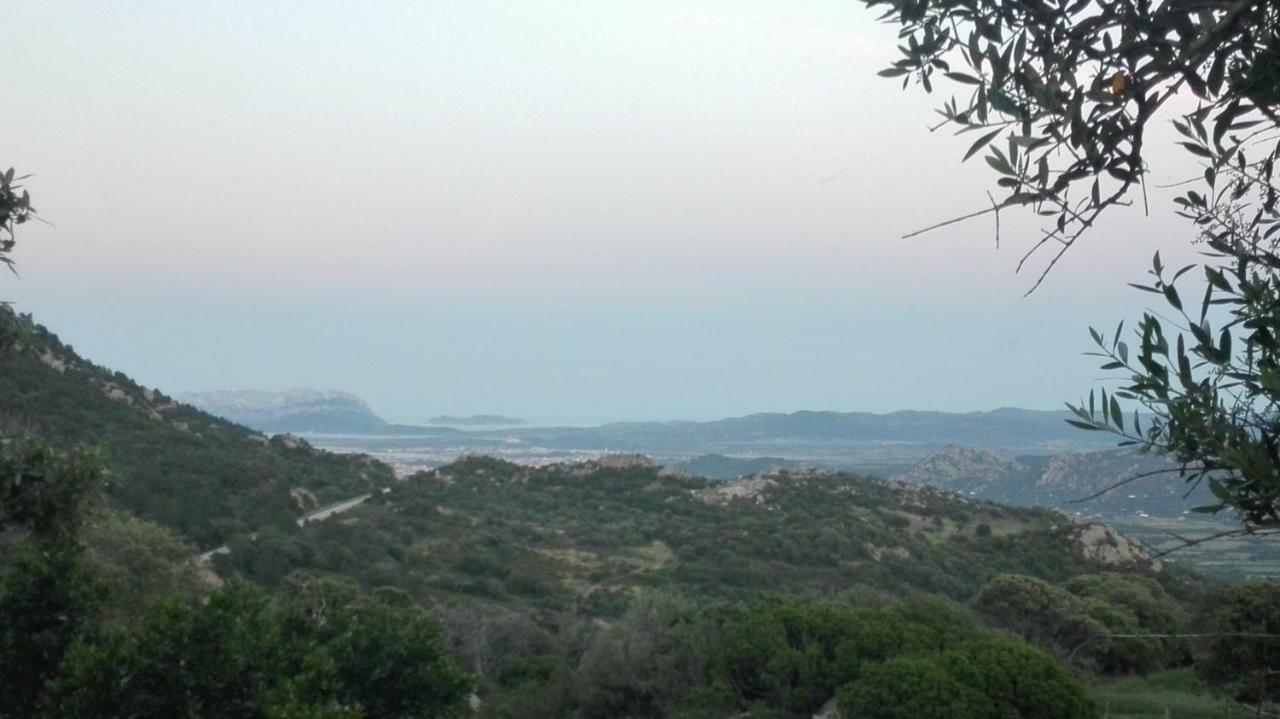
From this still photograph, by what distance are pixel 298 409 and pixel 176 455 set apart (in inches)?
1649

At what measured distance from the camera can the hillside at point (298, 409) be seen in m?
67.9

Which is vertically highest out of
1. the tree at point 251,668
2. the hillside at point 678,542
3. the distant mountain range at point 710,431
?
the distant mountain range at point 710,431

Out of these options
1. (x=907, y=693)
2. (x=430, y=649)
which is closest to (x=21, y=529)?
(x=430, y=649)

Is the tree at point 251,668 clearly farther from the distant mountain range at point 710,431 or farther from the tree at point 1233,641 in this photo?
the distant mountain range at point 710,431

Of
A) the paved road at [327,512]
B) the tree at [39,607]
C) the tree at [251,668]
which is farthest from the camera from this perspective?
the paved road at [327,512]

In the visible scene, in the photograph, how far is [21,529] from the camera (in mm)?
7641

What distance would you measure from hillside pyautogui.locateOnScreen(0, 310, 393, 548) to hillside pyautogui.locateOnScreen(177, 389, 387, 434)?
79.9 ft

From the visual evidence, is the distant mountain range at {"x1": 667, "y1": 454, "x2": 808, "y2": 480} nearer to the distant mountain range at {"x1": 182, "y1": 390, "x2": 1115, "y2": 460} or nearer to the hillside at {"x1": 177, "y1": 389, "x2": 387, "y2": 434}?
the distant mountain range at {"x1": 182, "y1": 390, "x2": 1115, "y2": 460}

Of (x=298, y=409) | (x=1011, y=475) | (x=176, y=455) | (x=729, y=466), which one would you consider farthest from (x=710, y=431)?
(x=176, y=455)

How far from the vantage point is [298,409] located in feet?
237

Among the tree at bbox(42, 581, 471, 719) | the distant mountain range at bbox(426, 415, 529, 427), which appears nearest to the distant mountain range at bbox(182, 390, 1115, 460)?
the distant mountain range at bbox(426, 415, 529, 427)

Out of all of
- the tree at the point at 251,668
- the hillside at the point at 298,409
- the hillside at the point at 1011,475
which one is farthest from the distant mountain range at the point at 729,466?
the tree at the point at 251,668

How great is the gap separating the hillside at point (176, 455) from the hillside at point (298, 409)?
24.3m

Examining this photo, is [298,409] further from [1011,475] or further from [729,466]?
[1011,475]
